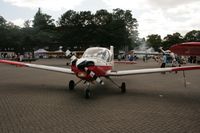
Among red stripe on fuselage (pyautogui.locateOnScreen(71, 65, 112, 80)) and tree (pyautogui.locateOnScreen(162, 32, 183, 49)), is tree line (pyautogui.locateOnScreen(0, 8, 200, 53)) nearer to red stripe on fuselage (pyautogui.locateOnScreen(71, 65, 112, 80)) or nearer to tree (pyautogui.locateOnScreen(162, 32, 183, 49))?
tree (pyautogui.locateOnScreen(162, 32, 183, 49))

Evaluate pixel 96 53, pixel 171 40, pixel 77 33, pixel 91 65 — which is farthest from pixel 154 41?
pixel 91 65

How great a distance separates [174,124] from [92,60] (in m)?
4.64

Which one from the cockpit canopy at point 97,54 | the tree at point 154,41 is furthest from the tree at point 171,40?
the cockpit canopy at point 97,54

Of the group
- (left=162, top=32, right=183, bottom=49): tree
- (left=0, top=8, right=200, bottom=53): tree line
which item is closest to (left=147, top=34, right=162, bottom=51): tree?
(left=162, top=32, right=183, bottom=49): tree

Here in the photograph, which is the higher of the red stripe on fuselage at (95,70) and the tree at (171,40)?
the tree at (171,40)

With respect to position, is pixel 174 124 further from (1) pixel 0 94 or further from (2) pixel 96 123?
(1) pixel 0 94

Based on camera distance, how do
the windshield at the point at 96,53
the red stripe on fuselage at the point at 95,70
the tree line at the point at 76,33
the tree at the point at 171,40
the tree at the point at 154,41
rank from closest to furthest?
the red stripe on fuselage at the point at 95,70
the windshield at the point at 96,53
the tree line at the point at 76,33
the tree at the point at 171,40
the tree at the point at 154,41

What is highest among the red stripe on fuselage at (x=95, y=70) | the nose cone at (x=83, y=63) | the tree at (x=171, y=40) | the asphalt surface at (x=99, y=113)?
the tree at (x=171, y=40)

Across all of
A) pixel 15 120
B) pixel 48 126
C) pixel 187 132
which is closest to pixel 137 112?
pixel 187 132

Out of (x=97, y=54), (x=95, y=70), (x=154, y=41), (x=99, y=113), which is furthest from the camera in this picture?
(x=154, y=41)

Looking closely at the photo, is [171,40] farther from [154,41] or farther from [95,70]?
[95,70]

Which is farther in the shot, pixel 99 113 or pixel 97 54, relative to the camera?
pixel 97 54

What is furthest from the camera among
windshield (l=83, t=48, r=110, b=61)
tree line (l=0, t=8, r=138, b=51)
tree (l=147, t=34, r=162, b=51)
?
tree (l=147, t=34, r=162, b=51)

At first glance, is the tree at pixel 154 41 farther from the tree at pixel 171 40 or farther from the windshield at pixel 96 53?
the windshield at pixel 96 53
